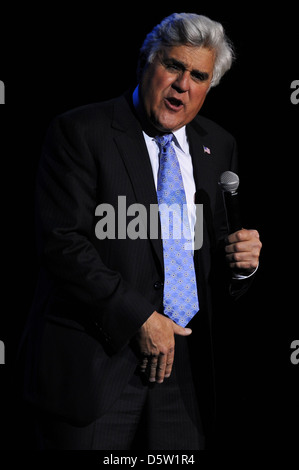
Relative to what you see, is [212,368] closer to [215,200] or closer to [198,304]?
[198,304]

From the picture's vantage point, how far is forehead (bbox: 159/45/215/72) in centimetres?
159

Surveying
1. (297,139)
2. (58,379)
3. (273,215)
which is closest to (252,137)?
(297,139)

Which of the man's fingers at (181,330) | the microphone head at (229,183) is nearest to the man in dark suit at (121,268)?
the man's fingers at (181,330)

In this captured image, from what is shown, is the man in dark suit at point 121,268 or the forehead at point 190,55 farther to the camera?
the forehead at point 190,55

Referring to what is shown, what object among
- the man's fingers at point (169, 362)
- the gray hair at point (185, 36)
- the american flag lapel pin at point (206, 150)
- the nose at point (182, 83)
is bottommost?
the man's fingers at point (169, 362)

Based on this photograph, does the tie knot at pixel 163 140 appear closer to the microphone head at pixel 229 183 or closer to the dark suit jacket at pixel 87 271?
the dark suit jacket at pixel 87 271

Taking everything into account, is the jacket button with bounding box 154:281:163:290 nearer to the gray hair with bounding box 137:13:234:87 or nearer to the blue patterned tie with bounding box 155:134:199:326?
the blue patterned tie with bounding box 155:134:199:326

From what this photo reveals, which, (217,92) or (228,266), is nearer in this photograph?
(228,266)

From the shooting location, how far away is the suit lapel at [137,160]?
5.10 ft

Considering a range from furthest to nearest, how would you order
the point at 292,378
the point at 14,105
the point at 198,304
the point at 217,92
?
the point at 292,378 → the point at 217,92 → the point at 14,105 → the point at 198,304

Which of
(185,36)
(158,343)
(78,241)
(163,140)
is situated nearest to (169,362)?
(158,343)

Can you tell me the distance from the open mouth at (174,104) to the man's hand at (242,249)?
0.40 m

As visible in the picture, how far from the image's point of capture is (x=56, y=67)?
2061mm

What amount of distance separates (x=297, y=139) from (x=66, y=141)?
1187 millimetres
